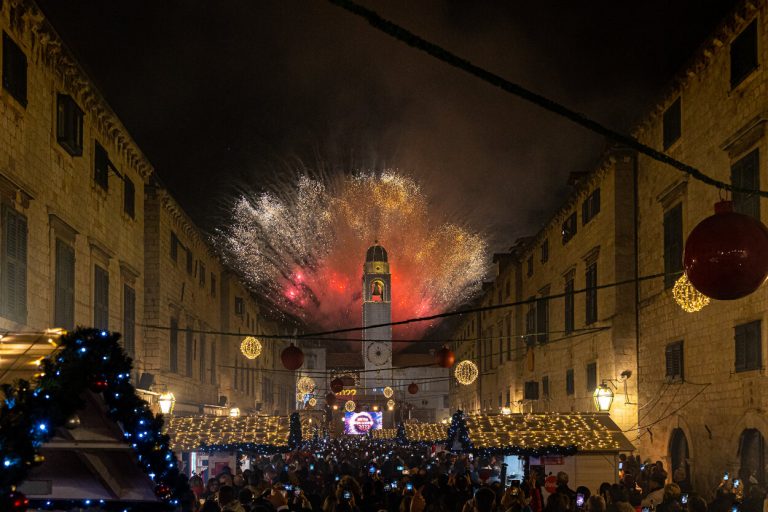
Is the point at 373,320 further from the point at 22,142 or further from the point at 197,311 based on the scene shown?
the point at 22,142

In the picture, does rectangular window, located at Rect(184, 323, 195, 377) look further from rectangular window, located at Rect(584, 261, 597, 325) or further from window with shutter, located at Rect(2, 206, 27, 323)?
window with shutter, located at Rect(2, 206, 27, 323)

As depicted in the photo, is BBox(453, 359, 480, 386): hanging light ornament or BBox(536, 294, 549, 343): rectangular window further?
BBox(536, 294, 549, 343): rectangular window

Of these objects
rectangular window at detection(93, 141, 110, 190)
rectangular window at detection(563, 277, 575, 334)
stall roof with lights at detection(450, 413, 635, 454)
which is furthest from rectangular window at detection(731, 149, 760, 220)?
rectangular window at detection(563, 277, 575, 334)

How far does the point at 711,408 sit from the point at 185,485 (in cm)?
1466

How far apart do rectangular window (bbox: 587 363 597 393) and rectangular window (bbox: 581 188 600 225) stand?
14.6 ft

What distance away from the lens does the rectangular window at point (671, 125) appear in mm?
22578

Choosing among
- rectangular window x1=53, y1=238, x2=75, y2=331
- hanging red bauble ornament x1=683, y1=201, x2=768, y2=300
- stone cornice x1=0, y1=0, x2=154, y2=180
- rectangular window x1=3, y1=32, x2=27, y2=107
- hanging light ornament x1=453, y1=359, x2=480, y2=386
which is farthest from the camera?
hanging light ornament x1=453, y1=359, x2=480, y2=386

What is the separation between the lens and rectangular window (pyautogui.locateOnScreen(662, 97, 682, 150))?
2258 cm

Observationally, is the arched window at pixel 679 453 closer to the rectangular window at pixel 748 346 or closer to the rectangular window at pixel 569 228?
the rectangular window at pixel 748 346

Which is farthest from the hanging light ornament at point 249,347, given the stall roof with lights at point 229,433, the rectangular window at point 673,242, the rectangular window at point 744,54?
the rectangular window at point 744,54

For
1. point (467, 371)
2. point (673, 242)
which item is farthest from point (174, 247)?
point (673, 242)

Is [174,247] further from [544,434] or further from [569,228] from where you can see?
[544,434]

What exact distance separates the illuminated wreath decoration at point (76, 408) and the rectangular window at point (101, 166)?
15224mm

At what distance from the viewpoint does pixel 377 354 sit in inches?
3878
